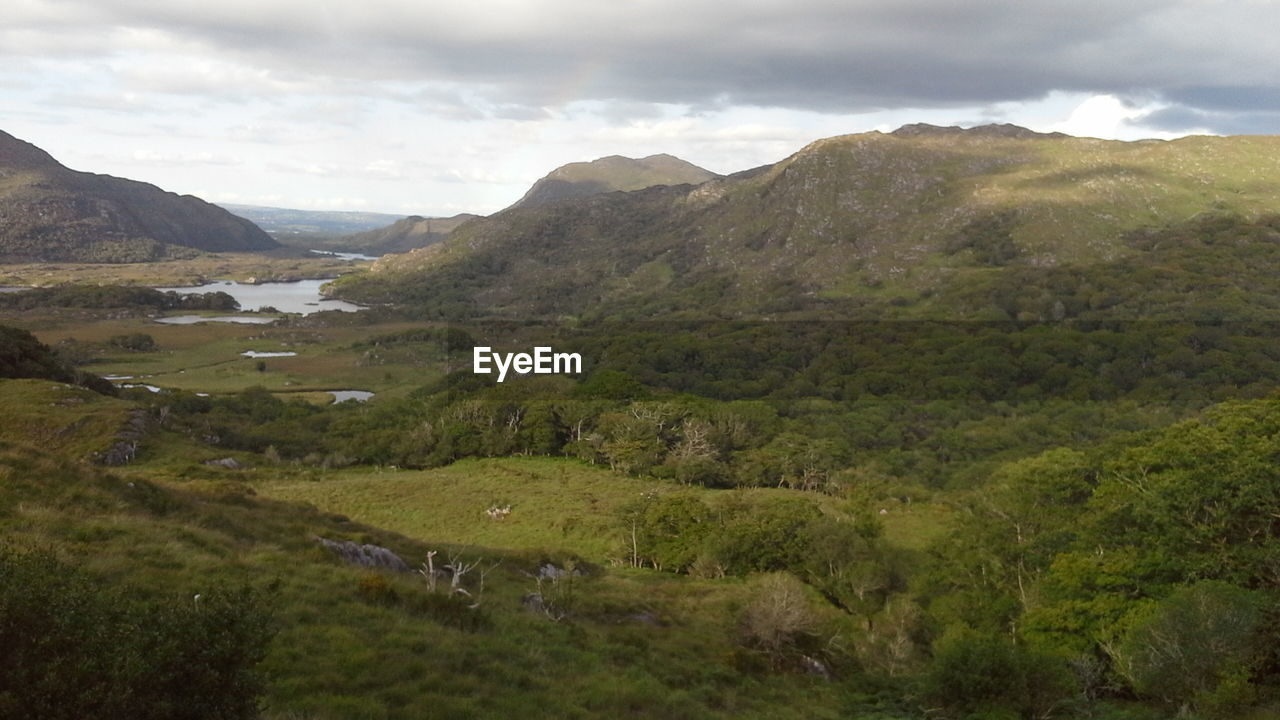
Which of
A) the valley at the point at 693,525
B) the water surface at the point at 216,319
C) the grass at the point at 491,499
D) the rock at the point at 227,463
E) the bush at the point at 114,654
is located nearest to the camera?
the bush at the point at 114,654

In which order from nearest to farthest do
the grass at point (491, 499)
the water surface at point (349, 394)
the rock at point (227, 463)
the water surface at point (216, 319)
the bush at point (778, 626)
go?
1. the bush at point (778, 626)
2. the grass at point (491, 499)
3. the rock at point (227, 463)
4. the water surface at point (349, 394)
5. the water surface at point (216, 319)

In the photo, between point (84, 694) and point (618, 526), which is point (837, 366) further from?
point (84, 694)

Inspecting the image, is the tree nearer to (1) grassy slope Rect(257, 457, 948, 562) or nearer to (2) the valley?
(2) the valley

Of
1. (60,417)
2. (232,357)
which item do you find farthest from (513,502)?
(232,357)

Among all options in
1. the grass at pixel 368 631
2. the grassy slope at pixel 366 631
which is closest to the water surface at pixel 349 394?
the grassy slope at pixel 366 631

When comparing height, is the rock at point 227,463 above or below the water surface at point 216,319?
below

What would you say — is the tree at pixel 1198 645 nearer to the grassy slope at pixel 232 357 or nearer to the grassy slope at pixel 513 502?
the grassy slope at pixel 513 502

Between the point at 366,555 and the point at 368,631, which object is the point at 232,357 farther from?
the point at 368,631

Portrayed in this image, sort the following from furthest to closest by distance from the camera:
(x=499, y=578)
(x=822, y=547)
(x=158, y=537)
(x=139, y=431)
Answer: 1. (x=139, y=431)
2. (x=822, y=547)
3. (x=499, y=578)
4. (x=158, y=537)

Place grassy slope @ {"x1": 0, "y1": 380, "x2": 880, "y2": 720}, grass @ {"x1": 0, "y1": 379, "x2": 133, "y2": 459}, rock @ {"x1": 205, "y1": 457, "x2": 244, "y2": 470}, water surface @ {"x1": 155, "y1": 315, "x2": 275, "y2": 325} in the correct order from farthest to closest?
water surface @ {"x1": 155, "y1": 315, "x2": 275, "y2": 325}, rock @ {"x1": 205, "y1": 457, "x2": 244, "y2": 470}, grass @ {"x1": 0, "y1": 379, "x2": 133, "y2": 459}, grassy slope @ {"x1": 0, "y1": 380, "x2": 880, "y2": 720}

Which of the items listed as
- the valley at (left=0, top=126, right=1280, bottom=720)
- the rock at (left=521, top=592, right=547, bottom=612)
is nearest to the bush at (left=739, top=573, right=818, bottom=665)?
the valley at (left=0, top=126, right=1280, bottom=720)

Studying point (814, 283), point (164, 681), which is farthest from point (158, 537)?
point (814, 283)
